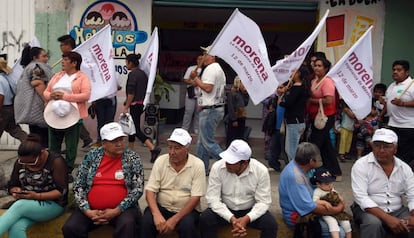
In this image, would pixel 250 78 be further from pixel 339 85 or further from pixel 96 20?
pixel 96 20

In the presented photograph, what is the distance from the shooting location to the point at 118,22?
844 cm

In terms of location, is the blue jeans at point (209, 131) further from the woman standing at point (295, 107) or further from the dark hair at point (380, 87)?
the dark hair at point (380, 87)

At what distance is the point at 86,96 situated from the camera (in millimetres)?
5762

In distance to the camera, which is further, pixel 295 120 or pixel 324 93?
pixel 295 120

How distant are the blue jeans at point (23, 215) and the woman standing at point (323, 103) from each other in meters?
3.16

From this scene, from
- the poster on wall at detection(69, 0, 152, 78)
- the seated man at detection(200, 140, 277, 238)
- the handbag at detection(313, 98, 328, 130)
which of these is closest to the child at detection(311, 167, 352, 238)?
the seated man at detection(200, 140, 277, 238)

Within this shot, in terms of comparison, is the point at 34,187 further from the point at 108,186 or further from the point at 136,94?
the point at 136,94

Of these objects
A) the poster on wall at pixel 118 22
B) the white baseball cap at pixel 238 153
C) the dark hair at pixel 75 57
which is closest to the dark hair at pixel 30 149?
the dark hair at pixel 75 57

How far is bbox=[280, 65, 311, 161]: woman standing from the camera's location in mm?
6113

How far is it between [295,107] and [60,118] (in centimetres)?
272

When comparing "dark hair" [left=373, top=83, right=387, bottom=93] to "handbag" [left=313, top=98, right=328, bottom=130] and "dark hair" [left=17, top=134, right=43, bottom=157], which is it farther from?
"dark hair" [left=17, top=134, right=43, bottom=157]

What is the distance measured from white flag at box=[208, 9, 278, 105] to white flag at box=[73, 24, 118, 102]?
1477 millimetres

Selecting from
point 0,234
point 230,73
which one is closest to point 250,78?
point 0,234

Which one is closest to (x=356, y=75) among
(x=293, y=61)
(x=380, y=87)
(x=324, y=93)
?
(x=324, y=93)
